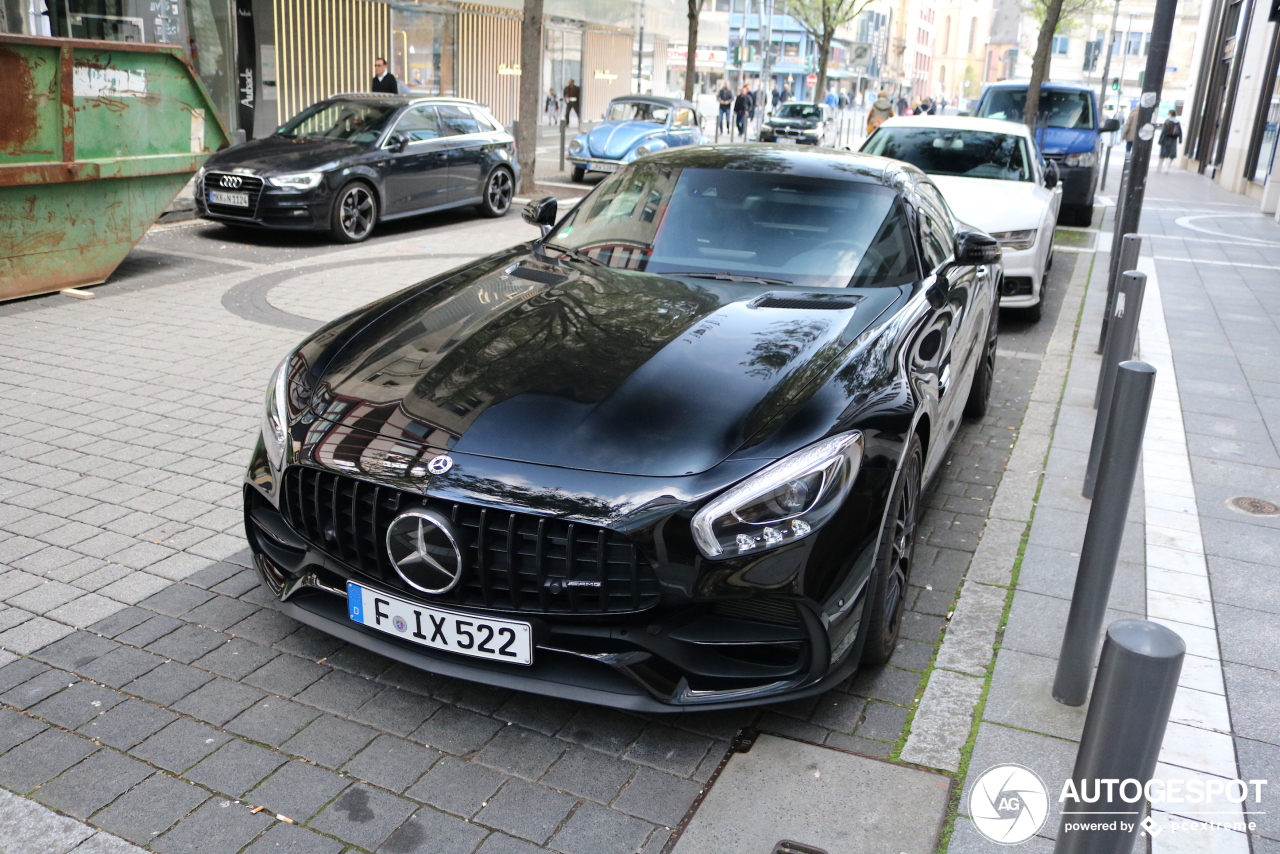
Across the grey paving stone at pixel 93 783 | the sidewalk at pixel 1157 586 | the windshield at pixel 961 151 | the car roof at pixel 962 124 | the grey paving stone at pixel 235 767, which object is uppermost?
the car roof at pixel 962 124

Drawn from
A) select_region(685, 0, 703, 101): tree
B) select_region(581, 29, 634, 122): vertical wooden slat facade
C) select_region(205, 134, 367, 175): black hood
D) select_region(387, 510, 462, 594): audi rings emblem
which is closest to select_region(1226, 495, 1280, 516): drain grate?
select_region(387, 510, 462, 594): audi rings emblem

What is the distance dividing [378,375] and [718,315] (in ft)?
3.88

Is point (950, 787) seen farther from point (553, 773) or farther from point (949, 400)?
point (949, 400)

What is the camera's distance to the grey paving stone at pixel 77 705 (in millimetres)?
3078

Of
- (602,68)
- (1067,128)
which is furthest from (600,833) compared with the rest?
(602,68)

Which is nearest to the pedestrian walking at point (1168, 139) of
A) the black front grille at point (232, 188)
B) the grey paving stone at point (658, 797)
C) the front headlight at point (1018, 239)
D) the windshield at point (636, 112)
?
the windshield at point (636, 112)

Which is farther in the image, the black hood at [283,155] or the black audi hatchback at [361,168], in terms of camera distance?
the black hood at [283,155]

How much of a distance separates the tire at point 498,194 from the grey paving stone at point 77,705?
11530mm

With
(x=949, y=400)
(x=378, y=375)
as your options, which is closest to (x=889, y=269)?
(x=949, y=400)

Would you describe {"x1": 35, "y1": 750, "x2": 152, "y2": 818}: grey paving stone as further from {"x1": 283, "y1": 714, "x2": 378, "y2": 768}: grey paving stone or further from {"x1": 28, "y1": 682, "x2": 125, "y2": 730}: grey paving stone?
{"x1": 283, "y1": 714, "x2": 378, "y2": 768}: grey paving stone

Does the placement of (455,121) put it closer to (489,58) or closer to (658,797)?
(658,797)

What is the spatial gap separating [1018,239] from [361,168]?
7.02 metres

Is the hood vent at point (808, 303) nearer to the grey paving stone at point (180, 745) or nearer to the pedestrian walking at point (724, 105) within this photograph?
the grey paving stone at point (180, 745)

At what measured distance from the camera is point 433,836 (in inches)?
104
